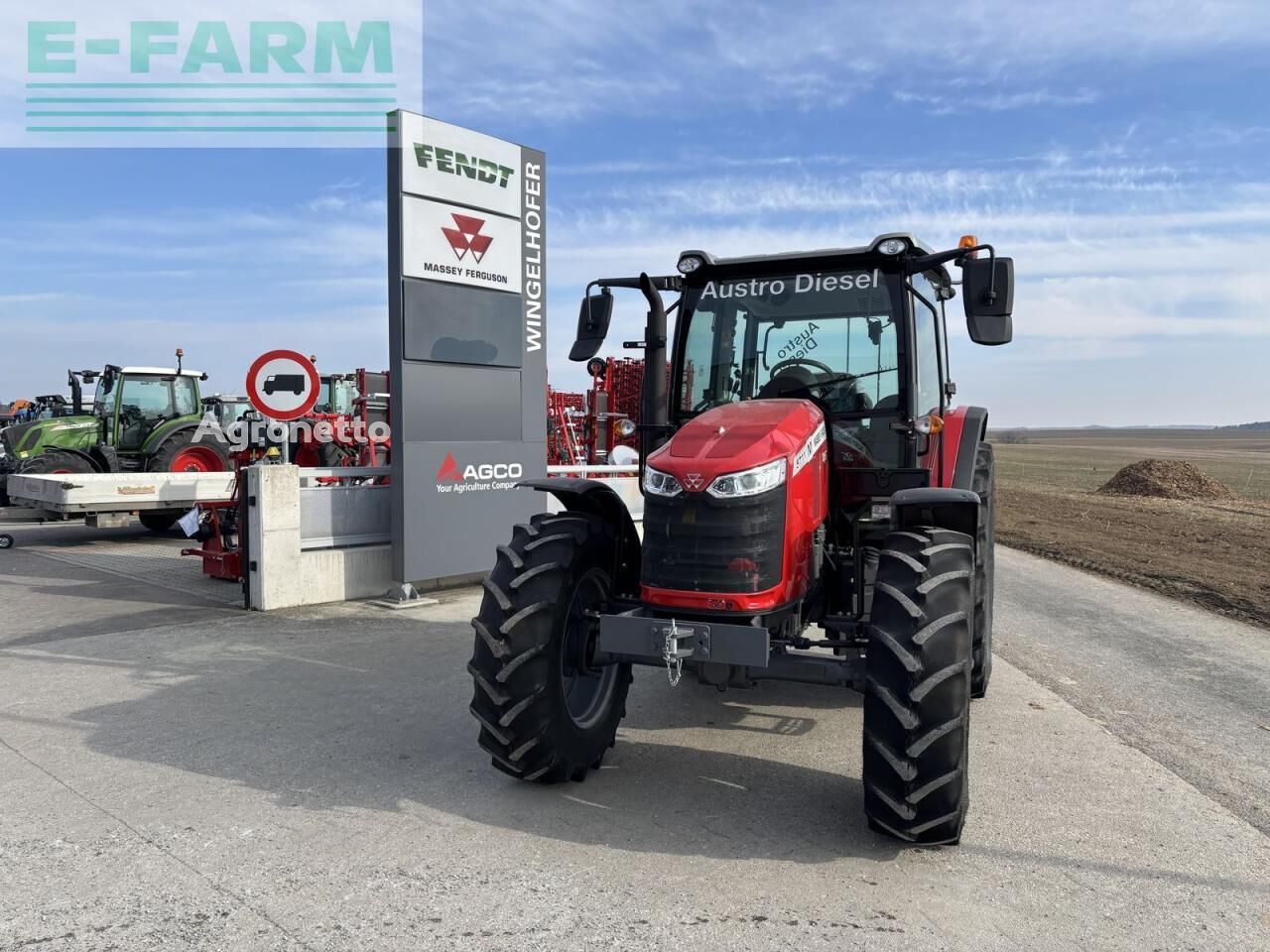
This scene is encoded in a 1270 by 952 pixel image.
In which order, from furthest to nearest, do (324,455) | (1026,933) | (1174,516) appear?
(1174,516), (324,455), (1026,933)

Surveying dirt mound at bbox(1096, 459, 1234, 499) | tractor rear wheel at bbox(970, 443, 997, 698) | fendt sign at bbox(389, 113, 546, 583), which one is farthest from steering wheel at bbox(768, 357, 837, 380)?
dirt mound at bbox(1096, 459, 1234, 499)

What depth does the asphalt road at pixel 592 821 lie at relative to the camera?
308cm

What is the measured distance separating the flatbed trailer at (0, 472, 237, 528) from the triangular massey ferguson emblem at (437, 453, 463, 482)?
4.25 metres

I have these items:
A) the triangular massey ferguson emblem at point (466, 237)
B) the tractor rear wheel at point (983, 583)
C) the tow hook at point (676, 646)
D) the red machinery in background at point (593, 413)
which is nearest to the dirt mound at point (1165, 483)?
the red machinery in background at point (593, 413)

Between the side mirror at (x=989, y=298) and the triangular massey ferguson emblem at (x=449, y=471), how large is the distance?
5620 millimetres

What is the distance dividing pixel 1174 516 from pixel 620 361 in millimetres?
10701

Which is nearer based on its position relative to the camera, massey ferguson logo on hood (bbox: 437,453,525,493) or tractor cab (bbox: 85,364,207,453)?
massey ferguson logo on hood (bbox: 437,453,525,493)

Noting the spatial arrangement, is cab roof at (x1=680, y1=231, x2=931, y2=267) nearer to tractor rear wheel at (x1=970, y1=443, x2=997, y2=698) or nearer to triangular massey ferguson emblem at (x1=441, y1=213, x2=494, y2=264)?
tractor rear wheel at (x1=970, y1=443, x2=997, y2=698)

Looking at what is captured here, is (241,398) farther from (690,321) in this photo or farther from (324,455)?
(690,321)

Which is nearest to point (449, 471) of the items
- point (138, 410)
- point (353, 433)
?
point (353, 433)

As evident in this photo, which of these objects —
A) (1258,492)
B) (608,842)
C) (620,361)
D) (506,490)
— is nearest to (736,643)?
(608,842)

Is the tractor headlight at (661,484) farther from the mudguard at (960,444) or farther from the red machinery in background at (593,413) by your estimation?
the red machinery in background at (593,413)

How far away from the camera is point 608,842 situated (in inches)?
145

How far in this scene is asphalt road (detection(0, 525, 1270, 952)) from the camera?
308 cm
